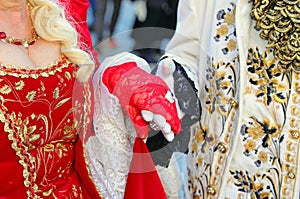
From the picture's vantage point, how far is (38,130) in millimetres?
835

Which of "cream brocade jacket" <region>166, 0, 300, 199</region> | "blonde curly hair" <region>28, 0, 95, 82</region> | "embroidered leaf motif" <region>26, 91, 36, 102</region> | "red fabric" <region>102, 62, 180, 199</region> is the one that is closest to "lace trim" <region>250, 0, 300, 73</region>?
"cream brocade jacket" <region>166, 0, 300, 199</region>

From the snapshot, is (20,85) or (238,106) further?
(238,106)

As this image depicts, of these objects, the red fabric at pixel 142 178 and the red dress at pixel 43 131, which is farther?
the red fabric at pixel 142 178

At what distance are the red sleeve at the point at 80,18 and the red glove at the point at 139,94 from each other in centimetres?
8

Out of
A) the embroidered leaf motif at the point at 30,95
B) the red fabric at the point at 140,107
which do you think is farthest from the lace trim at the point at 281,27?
the embroidered leaf motif at the point at 30,95

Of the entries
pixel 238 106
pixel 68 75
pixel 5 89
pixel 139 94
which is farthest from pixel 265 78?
pixel 5 89

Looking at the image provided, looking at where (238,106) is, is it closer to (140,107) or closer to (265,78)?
(265,78)

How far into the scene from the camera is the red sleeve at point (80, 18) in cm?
96

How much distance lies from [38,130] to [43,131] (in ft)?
0.03

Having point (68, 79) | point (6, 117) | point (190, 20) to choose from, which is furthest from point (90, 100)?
point (190, 20)

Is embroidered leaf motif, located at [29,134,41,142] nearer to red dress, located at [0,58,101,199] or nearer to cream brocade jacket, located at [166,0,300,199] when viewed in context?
red dress, located at [0,58,101,199]

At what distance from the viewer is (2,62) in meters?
0.81

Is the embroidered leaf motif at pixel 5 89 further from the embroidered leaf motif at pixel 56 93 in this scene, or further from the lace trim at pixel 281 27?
the lace trim at pixel 281 27

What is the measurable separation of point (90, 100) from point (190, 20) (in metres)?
0.32
